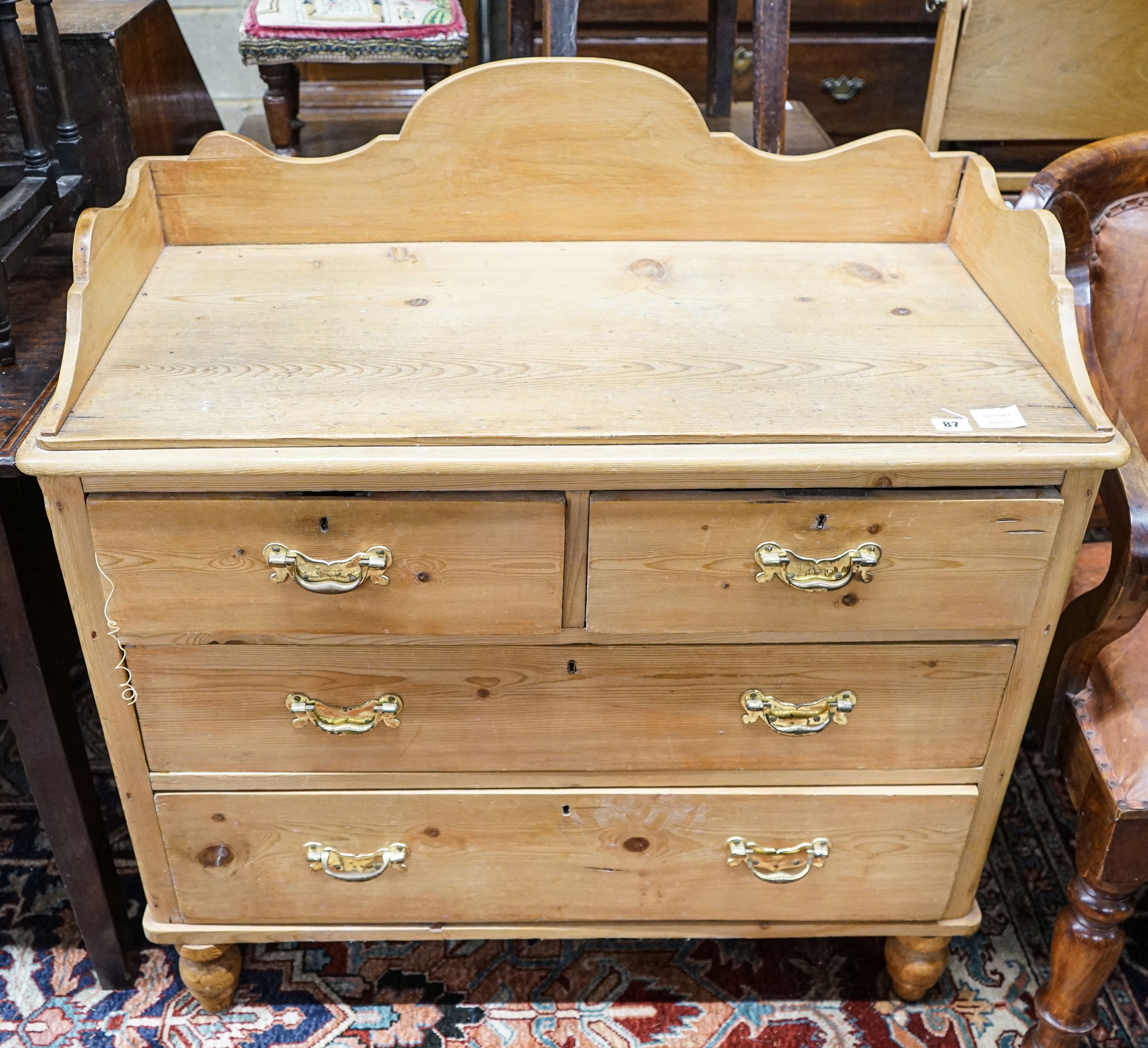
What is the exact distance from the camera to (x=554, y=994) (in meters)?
1.51

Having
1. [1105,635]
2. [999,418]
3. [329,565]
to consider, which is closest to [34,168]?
[329,565]

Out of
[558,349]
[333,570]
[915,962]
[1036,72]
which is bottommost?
[915,962]

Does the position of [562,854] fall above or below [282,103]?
below

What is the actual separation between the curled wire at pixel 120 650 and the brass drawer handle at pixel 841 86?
1.77m

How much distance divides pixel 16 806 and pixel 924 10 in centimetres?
220

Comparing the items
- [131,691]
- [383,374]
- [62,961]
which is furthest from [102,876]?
[383,374]

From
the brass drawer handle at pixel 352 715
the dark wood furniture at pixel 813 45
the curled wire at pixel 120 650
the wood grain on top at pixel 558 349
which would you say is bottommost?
the brass drawer handle at pixel 352 715

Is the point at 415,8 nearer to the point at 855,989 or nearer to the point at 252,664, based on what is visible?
the point at 252,664

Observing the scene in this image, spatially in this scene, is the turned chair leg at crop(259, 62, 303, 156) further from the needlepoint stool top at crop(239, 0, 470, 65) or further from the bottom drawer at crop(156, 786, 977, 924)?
the bottom drawer at crop(156, 786, 977, 924)

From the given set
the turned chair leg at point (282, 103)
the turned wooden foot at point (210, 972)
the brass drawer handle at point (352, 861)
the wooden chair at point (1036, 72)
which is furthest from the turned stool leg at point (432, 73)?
the turned wooden foot at point (210, 972)

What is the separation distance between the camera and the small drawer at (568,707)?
45.9 inches

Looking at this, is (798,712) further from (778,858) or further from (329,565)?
(329,565)

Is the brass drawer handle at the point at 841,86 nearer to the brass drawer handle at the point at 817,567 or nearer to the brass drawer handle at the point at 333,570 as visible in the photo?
the brass drawer handle at the point at 817,567

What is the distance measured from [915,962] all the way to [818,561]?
68 cm
